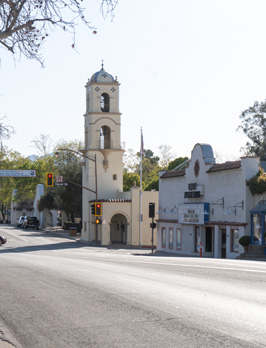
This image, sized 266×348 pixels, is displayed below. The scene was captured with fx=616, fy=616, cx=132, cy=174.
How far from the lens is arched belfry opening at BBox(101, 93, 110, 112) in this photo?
2579 inches

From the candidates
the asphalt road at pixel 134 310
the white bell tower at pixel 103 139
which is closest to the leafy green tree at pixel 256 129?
the white bell tower at pixel 103 139

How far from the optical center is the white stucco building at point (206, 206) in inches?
1524

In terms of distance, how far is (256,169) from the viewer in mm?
38531

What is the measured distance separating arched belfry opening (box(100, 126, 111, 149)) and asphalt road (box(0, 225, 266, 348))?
47953 mm

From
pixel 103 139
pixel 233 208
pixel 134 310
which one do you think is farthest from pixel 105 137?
pixel 134 310

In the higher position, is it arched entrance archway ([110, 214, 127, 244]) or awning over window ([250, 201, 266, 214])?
awning over window ([250, 201, 266, 214])

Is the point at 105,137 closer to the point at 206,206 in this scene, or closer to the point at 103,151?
the point at 103,151

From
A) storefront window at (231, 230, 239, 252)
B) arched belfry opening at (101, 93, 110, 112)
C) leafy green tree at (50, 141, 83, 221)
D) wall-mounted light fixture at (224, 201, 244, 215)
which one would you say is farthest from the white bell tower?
storefront window at (231, 230, 239, 252)

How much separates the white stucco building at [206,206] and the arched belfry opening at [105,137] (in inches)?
528

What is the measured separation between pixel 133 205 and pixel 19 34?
1924 inches

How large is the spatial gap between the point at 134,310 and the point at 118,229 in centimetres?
5450

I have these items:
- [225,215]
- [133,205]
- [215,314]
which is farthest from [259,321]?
[133,205]

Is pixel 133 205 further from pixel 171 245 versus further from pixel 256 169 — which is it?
pixel 256 169

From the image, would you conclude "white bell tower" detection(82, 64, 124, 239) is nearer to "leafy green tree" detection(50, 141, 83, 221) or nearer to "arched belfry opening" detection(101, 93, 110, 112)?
"arched belfry opening" detection(101, 93, 110, 112)
